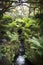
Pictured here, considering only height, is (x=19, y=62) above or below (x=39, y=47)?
below

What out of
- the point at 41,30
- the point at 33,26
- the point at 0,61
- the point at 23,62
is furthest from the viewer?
the point at 33,26

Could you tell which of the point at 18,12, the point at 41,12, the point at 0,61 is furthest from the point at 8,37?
the point at 18,12

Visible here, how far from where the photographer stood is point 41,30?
13266mm

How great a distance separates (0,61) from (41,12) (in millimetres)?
9477

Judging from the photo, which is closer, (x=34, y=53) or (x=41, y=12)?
(x=34, y=53)

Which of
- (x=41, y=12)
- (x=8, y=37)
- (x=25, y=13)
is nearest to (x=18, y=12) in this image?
→ (x=25, y=13)

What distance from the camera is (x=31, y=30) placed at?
13836 millimetres

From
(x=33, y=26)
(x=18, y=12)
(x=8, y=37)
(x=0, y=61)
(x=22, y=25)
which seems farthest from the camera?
(x=18, y=12)

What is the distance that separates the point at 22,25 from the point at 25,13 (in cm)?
538

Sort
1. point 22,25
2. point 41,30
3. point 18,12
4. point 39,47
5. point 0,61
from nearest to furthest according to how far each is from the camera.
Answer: point 0,61 < point 39,47 < point 41,30 < point 22,25 < point 18,12

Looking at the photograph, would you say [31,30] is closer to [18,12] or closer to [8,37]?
[8,37]

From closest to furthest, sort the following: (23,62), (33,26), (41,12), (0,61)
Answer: (0,61) → (23,62) → (33,26) → (41,12)

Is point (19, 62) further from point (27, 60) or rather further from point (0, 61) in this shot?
point (0, 61)

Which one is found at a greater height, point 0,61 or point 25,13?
point 0,61
